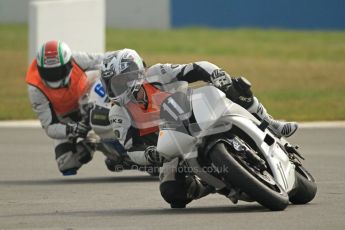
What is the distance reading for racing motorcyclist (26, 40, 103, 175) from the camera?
47.3 feet

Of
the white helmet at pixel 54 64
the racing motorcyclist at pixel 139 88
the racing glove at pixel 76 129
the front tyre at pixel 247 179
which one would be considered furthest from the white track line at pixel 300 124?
the front tyre at pixel 247 179

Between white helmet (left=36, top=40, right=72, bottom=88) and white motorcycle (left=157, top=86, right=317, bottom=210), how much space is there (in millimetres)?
5130

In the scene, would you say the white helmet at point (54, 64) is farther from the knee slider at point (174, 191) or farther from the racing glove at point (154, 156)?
the knee slider at point (174, 191)

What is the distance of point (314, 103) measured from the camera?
23.1m

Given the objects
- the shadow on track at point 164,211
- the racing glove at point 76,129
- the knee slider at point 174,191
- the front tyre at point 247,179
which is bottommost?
the racing glove at point 76,129

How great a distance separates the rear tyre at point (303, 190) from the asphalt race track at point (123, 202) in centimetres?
10

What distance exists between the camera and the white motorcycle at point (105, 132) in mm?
13672

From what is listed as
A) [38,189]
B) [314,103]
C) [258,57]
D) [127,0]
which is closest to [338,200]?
[38,189]

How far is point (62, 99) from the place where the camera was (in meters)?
14.7

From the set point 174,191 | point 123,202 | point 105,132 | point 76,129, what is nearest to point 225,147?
point 174,191

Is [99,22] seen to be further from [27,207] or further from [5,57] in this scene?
[27,207]

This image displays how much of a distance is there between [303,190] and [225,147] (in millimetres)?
1106

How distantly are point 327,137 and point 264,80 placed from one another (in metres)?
11.2

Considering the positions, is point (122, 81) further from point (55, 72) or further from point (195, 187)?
point (55, 72)
